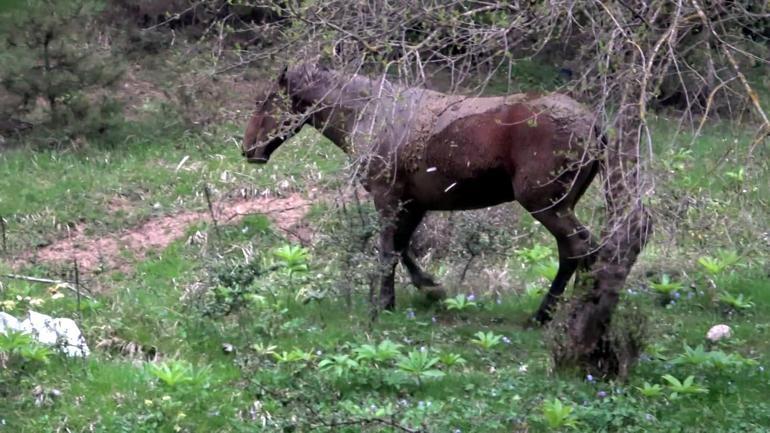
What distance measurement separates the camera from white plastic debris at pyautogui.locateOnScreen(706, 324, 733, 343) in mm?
8664

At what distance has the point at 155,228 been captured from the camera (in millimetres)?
13242

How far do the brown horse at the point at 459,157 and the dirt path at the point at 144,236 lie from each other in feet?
9.10

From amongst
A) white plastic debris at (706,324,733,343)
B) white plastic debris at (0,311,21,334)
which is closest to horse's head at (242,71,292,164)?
white plastic debris at (0,311,21,334)

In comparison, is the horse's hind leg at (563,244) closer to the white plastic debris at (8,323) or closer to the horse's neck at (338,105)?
the horse's neck at (338,105)

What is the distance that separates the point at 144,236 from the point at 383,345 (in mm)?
6043

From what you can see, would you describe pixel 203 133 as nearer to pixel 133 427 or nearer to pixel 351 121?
pixel 351 121

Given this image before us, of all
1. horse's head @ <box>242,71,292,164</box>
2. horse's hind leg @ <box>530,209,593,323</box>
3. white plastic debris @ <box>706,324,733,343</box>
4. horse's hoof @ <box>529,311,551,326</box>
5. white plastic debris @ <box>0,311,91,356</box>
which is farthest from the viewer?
horse's head @ <box>242,71,292,164</box>

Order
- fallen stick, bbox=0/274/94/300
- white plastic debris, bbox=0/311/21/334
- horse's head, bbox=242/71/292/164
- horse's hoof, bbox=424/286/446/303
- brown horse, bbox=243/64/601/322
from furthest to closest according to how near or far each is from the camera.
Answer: fallen stick, bbox=0/274/94/300
horse's head, bbox=242/71/292/164
horse's hoof, bbox=424/286/446/303
brown horse, bbox=243/64/601/322
white plastic debris, bbox=0/311/21/334

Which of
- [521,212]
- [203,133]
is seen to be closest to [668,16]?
[521,212]

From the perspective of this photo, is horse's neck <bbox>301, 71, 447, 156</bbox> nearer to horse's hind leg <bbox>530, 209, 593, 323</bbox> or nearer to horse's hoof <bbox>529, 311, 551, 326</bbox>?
horse's hind leg <bbox>530, 209, 593, 323</bbox>

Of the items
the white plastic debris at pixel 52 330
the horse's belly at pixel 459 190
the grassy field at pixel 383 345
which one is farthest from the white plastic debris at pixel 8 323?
the horse's belly at pixel 459 190

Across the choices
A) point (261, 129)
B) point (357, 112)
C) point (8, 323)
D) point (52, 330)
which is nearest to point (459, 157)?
point (357, 112)

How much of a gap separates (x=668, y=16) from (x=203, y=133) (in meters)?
10.6

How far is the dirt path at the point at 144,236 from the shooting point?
12.3 meters
